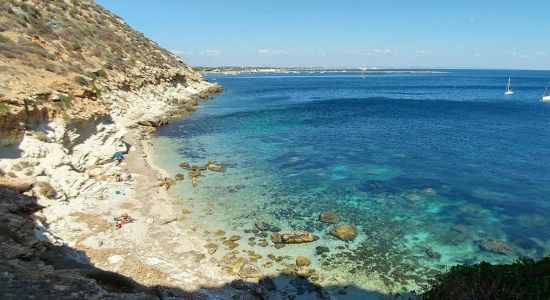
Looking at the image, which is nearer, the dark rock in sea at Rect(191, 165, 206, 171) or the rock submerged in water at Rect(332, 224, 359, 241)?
the rock submerged in water at Rect(332, 224, 359, 241)

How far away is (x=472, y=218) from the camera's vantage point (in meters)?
24.2

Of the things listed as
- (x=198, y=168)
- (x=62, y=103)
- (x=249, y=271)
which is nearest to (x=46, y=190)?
(x=62, y=103)

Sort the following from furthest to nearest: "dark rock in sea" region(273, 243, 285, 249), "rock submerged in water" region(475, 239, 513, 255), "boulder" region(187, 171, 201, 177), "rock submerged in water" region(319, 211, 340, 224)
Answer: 1. "boulder" region(187, 171, 201, 177)
2. "rock submerged in water" region(319, 211, 340, 224)
3. "dark rock in sea" region(273, 243, 285, 249)
4. "rock submerged in water" region(475, 239, 513, 255)

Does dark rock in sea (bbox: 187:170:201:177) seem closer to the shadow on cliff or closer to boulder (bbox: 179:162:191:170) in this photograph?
boulder (bbox: 179:162:191:170)

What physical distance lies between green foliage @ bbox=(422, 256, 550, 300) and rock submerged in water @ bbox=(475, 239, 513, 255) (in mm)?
10779

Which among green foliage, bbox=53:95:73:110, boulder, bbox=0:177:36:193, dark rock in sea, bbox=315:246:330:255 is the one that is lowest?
dark rock in sea, bbox=315:246:330:255

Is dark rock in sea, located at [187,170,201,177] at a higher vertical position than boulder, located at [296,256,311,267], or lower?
higher

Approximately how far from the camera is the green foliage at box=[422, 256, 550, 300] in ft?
29.8

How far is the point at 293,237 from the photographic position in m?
21.0

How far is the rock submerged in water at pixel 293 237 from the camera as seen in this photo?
2091 centimetres

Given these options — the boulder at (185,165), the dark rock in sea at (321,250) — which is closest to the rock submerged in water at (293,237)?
the dark rock in sea at (321,250)

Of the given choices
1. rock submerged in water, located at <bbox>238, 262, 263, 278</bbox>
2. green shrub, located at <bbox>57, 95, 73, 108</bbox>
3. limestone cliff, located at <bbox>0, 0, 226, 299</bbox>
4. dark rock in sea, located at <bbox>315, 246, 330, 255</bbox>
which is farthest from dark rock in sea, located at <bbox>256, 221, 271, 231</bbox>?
green shrub, located at <bbox>57, 95, 73, 108</bbox>

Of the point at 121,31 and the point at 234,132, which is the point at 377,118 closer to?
the point at 234,132

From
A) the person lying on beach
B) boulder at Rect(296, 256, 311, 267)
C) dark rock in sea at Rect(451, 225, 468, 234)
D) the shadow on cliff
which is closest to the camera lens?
the shadow on cliff
